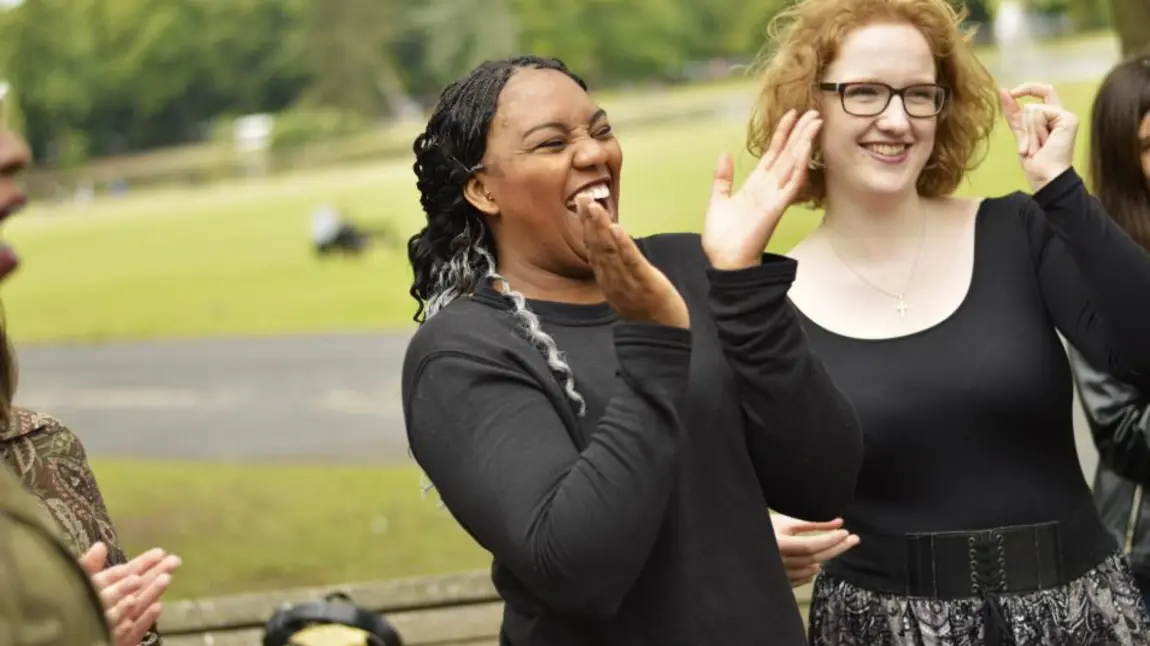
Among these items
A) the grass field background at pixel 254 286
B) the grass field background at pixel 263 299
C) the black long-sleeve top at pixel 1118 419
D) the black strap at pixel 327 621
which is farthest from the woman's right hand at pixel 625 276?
the grass field background at pixel 254 286

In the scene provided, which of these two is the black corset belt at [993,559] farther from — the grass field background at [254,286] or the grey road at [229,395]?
the grey road at [229,395]

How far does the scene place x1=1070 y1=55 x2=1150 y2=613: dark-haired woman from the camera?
2520 millimetres

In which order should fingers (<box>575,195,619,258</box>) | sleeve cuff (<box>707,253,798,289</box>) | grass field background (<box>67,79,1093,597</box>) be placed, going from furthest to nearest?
grass field background (<box>67,79,1093,597</box>) → sleeve cuff (<box>707,253,798,289</box>) → fingers (<box>575,195,619,258</box>)

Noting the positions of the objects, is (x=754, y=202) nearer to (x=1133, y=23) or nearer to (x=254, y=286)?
(x=1133, y=23)

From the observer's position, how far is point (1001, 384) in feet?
7.15

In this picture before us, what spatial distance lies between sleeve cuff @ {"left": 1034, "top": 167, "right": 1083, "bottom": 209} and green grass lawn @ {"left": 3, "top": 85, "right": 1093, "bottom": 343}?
572 cm

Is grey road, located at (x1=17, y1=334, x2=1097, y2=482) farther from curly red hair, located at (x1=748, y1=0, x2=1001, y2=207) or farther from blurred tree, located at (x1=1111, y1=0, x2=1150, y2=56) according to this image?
curly red hair, located at (x1=748, y1=0, x2=1001, y2=207)

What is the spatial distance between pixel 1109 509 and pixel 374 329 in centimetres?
629

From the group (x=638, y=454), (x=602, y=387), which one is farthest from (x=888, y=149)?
(x=638, y=454)

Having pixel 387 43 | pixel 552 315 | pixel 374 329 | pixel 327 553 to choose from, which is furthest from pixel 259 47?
pixel 552 315

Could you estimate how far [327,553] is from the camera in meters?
5.67

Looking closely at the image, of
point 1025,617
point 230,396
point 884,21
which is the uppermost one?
point 884,21

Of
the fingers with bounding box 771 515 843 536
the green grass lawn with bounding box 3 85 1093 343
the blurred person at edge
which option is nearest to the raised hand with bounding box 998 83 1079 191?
the fingers with bounding box 771 515 843 536

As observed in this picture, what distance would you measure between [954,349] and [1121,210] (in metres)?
0.70
